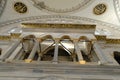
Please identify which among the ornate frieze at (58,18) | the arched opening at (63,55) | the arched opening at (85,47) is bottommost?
the arched opening at (63,55)

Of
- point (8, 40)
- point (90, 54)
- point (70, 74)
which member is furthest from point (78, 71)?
point (8, 40)

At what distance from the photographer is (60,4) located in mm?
21656

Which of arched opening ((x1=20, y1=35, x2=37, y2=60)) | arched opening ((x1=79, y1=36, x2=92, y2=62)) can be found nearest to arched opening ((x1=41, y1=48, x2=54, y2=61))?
arched opening ((x1=20, y1=35, x2=37, y2=60))

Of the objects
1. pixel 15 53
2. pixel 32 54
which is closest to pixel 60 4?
pixel 15 53

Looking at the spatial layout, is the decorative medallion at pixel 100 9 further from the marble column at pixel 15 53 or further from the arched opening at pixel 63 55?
the marble column at pixel 15 53

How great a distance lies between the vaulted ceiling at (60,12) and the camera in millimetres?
20453

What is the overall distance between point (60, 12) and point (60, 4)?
727 millimetres

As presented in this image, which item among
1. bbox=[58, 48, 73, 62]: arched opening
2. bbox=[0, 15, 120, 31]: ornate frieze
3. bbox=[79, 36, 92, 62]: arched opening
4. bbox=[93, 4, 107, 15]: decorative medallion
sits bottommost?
bbox=[58, 48, 73, 62]: arched opening

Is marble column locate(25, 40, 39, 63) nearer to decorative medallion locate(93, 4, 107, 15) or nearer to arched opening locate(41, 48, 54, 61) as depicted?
arched opening locate(41, 48, 54, 61)

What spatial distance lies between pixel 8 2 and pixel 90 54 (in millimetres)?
10278

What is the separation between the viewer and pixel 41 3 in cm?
2138

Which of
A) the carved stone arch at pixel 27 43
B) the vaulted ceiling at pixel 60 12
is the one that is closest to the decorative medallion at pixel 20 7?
the vaulted ceiling at pixel 60 12

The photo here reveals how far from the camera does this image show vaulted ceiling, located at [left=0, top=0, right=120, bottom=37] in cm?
2045

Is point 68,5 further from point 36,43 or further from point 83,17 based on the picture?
point 36,43
